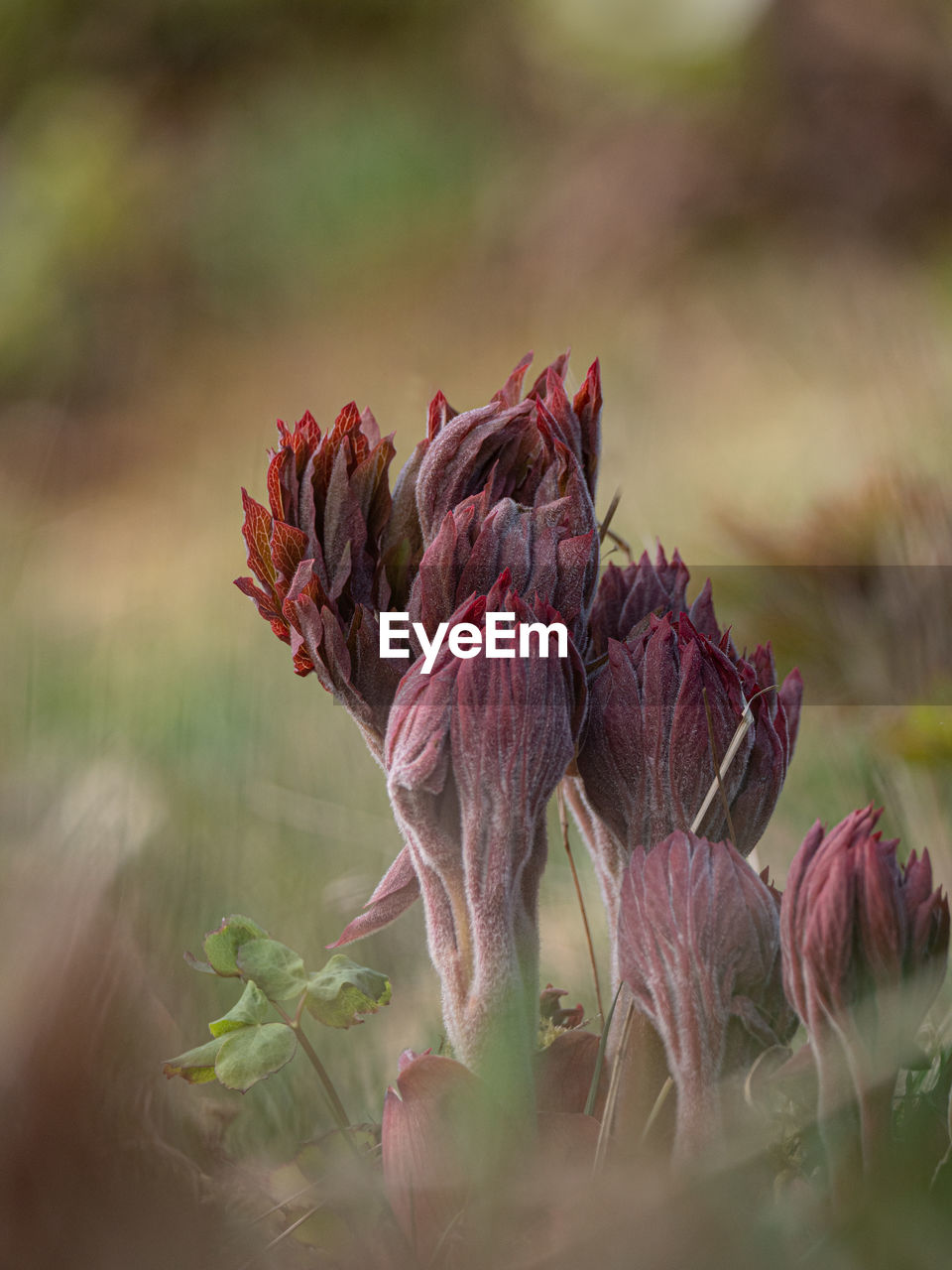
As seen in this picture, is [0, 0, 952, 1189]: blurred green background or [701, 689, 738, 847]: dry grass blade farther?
[0, 0, 952, 1189]: blurred green background

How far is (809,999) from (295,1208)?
13cm

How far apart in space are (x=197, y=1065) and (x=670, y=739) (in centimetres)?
13

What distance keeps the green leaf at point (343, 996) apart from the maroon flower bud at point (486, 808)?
44 millimetres

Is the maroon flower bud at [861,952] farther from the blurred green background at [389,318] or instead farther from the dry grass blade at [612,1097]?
the blurred green background at [389,318]

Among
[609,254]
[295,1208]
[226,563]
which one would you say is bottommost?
[295,1208]

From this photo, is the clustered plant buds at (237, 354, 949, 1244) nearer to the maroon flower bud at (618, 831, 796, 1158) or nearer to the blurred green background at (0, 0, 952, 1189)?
the maroon flower bud at (618, 831, 796, 1158)

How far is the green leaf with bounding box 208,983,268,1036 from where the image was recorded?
0.23 meters

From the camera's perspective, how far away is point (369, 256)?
1.18 ft

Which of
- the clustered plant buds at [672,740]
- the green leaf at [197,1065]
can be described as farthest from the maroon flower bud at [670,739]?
the green leaf at [197,1065]

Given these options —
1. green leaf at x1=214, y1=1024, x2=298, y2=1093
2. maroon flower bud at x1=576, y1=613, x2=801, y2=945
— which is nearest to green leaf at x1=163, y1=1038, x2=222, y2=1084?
green leaf at x1=214, y1=1024, x2=298, y2=1093

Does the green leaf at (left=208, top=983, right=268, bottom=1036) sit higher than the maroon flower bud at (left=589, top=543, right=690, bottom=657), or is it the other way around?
the maroon flower bud at (left=589, top=543, right=690, bottom=657)

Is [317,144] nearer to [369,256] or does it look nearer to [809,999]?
[369,256]

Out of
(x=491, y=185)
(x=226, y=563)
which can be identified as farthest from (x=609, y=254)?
(x=226, y=563)

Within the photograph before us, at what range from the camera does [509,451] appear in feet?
0.64
